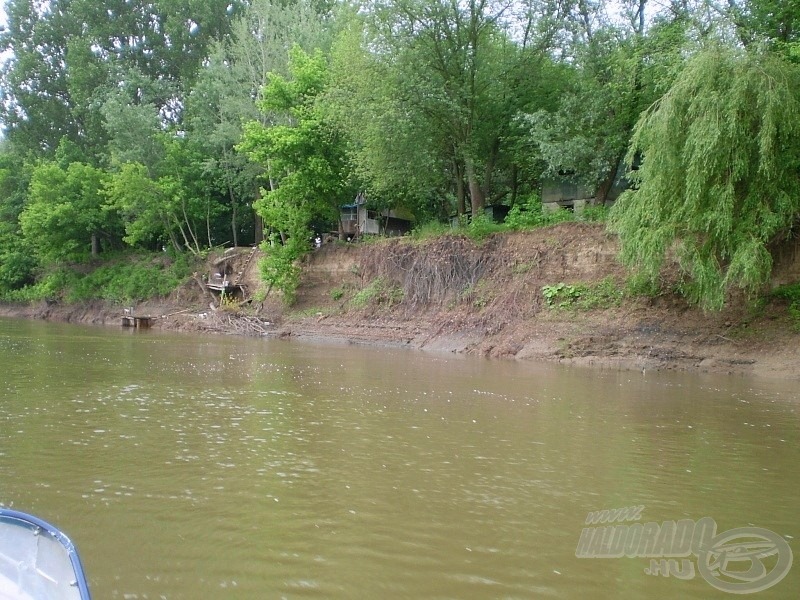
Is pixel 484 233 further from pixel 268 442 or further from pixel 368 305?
pixel 268 442

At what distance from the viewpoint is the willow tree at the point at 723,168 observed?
17.1 m

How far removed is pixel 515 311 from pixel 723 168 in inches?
363

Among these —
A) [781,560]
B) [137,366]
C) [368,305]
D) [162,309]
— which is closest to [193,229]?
[162,309]

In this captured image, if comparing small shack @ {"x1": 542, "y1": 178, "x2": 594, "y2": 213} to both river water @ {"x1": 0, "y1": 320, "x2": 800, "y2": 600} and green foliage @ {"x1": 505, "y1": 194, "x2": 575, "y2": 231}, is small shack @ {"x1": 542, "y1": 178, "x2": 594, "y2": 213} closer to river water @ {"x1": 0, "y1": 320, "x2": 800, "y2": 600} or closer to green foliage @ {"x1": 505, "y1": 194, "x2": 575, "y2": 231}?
green foliage @ {"x1": 505, "y1": 194, "x2": 575, "y2": 231}

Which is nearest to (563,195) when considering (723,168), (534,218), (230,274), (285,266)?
(534,218)

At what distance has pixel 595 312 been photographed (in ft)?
74.3

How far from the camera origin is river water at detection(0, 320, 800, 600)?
4.90 meters

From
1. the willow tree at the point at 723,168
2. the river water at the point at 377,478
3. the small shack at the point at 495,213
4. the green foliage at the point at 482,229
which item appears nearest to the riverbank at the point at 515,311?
the green foliage at the point at 482,229

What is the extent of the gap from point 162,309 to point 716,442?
35.0 m

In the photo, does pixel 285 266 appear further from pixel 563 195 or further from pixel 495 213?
pixel 563 195

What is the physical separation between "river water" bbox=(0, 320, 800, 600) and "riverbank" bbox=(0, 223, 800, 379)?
506 cm

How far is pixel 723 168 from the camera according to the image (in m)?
17.5

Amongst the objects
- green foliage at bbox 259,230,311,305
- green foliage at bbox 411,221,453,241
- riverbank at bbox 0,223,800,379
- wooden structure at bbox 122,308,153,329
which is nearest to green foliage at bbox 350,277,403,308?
riverbank at bbox 0,223,800,379

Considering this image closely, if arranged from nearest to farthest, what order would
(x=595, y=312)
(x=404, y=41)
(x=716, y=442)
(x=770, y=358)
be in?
(x=716, y=442)
(x=770, y=358)
(x=595, y=312)
(x=404, y=41)
